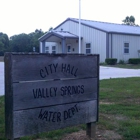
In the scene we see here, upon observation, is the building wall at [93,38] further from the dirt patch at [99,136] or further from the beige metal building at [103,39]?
the dirt patch at [99,136]

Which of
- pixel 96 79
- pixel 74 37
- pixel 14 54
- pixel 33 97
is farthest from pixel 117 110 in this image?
pixel 74 37

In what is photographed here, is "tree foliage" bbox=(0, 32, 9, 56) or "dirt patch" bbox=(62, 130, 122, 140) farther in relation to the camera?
"tree foliage" bbox=(0, 32, 9, 56)

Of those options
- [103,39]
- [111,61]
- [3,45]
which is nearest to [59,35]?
[103,39]

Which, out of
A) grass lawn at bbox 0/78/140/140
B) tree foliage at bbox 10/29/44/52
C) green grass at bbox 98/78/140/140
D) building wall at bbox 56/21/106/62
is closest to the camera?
grass lawn at bbox 0/78/140/140

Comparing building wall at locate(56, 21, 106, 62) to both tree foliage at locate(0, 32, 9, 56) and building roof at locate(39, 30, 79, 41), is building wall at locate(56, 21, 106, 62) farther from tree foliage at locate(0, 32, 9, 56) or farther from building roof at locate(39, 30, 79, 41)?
tree foliage at locate(0, 32, 9, 56)

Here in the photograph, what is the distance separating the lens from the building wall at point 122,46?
32.6 metres

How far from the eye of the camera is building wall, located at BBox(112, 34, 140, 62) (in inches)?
1282

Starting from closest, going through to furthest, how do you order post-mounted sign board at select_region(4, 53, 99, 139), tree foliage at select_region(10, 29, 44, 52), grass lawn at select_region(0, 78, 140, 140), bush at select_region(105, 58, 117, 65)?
post-mounted sign board at select_region(4, 53, 99, 139) → grass lawn at select_region(0, 78, 140, 140) → bush at select_region(105, 58, 117, 65) → tree foliage at select_region(10, 29, 44, 52)

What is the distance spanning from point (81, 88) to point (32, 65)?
1.07m

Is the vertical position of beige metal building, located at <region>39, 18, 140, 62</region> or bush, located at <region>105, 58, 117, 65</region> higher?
beige metal building, located at <region>39, 18, 140, 62</region>

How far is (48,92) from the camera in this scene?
4340 mm

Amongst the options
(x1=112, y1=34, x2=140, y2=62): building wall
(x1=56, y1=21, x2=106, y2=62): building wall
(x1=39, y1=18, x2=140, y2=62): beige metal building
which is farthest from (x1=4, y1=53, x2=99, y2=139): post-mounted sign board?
(x1=112, y1=34, x2=140, y2=62): building wall

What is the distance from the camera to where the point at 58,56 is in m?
4.44

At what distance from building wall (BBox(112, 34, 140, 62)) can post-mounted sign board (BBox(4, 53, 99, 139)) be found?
28.0m
